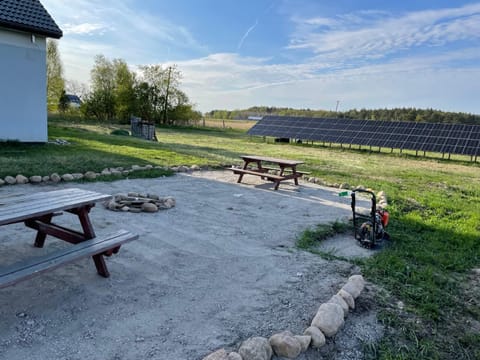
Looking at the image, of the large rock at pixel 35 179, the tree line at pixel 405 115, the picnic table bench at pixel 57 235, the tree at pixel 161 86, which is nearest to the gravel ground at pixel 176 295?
the picnic table bench at pixel 57 235

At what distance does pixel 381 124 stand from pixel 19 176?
2017 centimetres

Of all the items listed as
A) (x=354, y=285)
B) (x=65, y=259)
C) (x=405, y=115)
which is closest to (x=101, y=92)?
(x=65, y=259)

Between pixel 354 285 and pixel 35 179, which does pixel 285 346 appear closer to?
pixel 354 285

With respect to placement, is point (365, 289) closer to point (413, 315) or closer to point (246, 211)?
point (413, 315)

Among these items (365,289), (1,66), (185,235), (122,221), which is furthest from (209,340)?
(1,66)

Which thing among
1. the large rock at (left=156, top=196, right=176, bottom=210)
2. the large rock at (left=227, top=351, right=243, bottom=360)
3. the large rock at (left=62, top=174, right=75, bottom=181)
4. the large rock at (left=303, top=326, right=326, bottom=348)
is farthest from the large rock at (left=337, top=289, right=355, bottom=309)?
the large rock at (left=62, top=174, right=75, bottom=181)

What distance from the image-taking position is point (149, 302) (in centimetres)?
261

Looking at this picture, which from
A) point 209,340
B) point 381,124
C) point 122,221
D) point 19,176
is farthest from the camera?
point 381,124

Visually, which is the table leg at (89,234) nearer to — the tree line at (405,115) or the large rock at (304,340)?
the large rock at (304,340)

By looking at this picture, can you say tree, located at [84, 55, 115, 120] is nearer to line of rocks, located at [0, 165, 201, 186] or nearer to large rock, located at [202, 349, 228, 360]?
line of rocks, located at [0, 165, 201, 186]

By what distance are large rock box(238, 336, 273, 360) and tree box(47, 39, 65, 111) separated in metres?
31.5

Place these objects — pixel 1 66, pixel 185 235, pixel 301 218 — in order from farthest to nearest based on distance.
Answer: pixel 1 66, pixel 301 218, pixel 185 235

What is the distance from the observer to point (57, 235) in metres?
3.06

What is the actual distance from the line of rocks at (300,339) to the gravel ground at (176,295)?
75 mm
